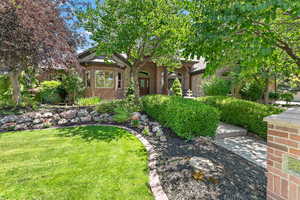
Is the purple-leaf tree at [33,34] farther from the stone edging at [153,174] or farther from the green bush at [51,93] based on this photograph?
the stone edging at [153,174]

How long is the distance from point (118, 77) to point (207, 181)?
13704 mm

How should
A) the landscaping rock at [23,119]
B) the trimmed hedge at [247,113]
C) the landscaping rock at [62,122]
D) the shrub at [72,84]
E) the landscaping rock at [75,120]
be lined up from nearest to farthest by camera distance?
the trimmed hedge at [247,113] → the landscaping rock at [23,119] → the landscaping rock at [62,122] → the landscaping rock at [75,120] → the shrub at [72,84]

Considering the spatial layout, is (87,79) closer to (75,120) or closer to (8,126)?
(75,120)

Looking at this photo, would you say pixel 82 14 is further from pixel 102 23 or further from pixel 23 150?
pixel 23 150

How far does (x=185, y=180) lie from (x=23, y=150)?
4485 mm

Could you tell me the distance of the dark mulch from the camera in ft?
7.54

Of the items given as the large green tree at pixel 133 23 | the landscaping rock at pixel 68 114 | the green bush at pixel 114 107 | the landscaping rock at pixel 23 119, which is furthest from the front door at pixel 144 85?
the landscaping rock at pixel 23 119

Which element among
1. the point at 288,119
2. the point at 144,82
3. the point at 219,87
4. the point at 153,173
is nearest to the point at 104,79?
the point at 144,82

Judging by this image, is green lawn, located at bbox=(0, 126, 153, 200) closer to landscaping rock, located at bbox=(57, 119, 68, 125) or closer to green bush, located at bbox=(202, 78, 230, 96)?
landscaping rock, located at bbox=(57, 119, 68, 125)

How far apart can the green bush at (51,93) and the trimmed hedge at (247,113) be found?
1240 cm

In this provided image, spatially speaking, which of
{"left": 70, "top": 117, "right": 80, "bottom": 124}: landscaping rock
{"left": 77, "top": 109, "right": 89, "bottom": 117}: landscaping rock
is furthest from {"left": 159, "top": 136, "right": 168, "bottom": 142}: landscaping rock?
{"left": 77, "top": 109, "right": 89, "bottom": 117}: landscaping rock

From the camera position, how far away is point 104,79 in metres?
14.1

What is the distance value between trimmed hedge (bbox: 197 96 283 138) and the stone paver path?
0.50 m

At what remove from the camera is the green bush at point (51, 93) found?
38.9 feet
